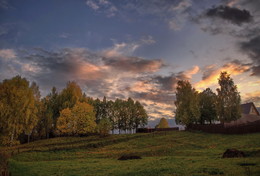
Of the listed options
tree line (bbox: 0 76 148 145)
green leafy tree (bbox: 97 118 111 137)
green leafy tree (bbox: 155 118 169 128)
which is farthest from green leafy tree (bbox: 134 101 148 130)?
green leafy tree (bbox: 97 118 111 137)

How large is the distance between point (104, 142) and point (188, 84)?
140 ft

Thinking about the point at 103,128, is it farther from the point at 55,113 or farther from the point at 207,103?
the point at 207,103

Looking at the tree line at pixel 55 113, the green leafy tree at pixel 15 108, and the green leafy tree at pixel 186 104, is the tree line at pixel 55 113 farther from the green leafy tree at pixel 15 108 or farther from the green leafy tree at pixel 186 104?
the green leafy tree at pixel 186 104

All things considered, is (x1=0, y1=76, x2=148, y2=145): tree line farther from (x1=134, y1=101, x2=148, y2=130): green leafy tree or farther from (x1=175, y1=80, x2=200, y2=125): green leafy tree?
(x1=175, y1=80, x2=200, y2=125): green leafy tree

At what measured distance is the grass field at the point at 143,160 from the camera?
18.4 meters

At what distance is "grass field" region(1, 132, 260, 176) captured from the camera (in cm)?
1839

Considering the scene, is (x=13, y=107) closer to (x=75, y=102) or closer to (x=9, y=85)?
(x=9, y=85)

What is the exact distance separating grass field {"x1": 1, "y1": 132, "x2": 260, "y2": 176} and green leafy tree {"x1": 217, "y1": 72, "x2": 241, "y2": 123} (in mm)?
17769

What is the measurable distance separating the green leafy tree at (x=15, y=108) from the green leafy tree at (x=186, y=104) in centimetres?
5175

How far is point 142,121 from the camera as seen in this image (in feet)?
362

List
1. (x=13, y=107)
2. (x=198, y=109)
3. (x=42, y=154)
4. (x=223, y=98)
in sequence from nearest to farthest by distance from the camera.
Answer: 1. (x=42, y=154)
2. (x=13, y=107)
3. (x=223, y=98)
4. (x=198, y=109)

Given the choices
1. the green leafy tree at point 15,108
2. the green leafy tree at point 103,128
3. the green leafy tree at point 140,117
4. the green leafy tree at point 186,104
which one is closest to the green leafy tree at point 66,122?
the green leafy tree at point 103,128

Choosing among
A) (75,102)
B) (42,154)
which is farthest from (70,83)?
(42,154)

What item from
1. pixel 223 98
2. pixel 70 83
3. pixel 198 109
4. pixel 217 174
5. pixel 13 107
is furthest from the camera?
pixel 70 83
